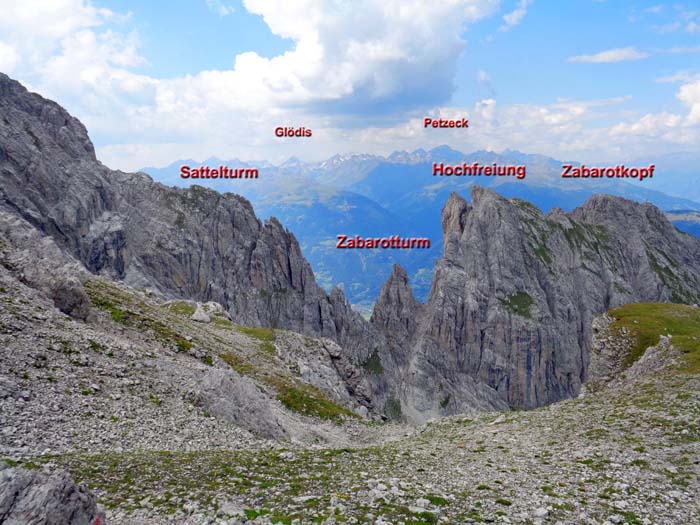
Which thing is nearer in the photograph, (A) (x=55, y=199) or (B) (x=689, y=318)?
(B) (x=689, y=318)

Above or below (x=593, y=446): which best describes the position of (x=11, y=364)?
above

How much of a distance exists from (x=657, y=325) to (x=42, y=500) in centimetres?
6502

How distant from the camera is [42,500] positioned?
11.5 metres

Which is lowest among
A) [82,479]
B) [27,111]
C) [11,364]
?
[82,479]

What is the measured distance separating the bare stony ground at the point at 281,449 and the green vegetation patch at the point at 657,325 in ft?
15.9

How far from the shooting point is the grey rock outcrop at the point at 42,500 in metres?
11.2

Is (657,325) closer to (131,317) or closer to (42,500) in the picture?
(131,317)

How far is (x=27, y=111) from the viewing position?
6102 inches

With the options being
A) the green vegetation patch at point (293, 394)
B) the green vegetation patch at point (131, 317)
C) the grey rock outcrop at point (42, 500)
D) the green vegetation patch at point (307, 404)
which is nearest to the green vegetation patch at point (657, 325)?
the green vegetation patch at point (307, 404)

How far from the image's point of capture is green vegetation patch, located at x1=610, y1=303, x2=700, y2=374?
4672 cm

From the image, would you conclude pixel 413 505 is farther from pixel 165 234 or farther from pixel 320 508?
pixel 165 234

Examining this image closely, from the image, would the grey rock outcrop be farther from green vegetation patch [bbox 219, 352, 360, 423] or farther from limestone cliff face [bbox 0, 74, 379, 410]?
limestone cliff face [bbox 0, 74, 379, 410]

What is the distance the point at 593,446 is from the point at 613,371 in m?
32.2

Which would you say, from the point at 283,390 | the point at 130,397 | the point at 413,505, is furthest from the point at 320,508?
the point at 283,390
